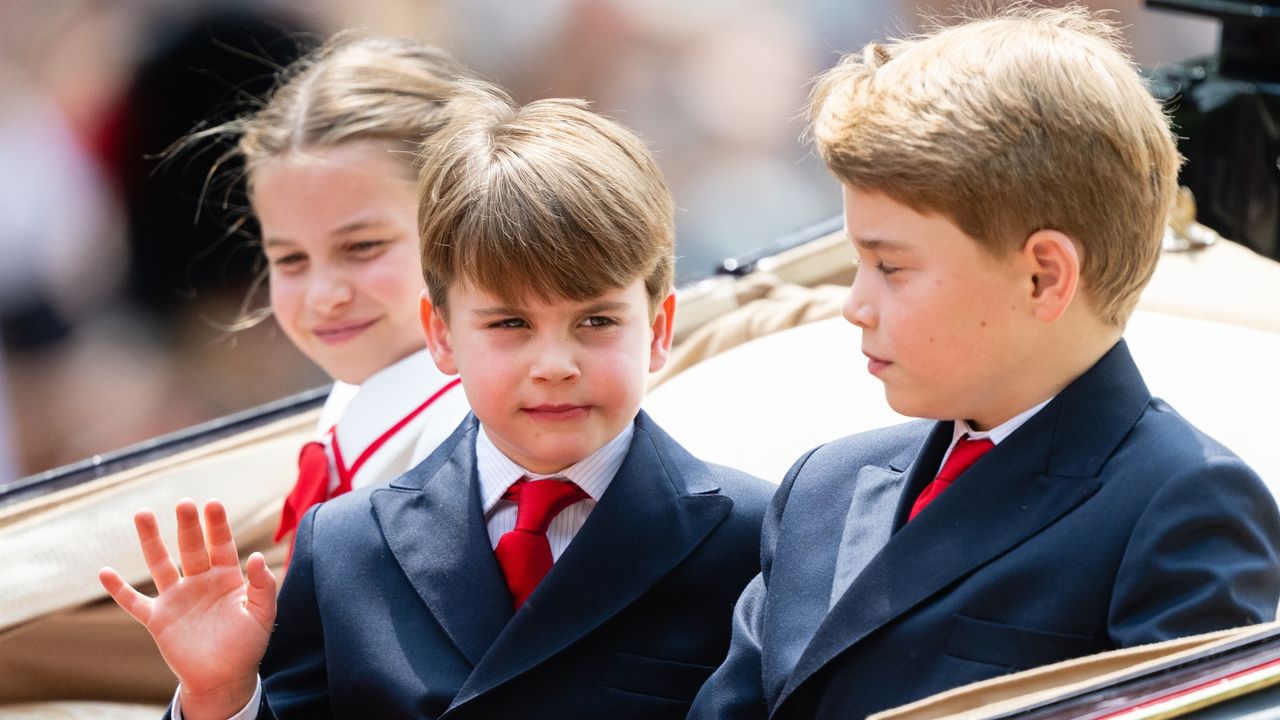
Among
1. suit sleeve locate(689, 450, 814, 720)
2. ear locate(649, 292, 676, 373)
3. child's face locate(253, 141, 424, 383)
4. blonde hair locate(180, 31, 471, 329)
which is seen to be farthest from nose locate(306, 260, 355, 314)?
suit sleeve locate(689, 450, 814, 720)

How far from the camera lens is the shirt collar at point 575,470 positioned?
1202 millimetres

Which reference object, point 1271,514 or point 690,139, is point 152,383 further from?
point 1271,514

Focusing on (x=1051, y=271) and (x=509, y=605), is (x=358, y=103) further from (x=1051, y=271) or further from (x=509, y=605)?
(x=1051, y=271)

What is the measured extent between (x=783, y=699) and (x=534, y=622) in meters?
0.20

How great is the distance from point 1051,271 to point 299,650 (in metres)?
0.68

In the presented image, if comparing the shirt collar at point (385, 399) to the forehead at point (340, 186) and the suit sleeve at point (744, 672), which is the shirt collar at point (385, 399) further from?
the suit sleeve at point (744, 672)

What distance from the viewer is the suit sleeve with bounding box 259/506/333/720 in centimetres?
122

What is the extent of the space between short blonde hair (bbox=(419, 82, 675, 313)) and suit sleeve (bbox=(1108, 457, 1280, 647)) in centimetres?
44

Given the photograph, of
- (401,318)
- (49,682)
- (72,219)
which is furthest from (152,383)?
(401,318)

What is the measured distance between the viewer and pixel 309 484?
5.20ft

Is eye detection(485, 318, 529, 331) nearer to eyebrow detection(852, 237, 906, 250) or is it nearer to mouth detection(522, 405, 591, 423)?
mouth detection(522, 405, 591, 423)

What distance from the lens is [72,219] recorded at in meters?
2.47

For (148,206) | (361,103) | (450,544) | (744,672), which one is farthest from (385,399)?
(148,206)

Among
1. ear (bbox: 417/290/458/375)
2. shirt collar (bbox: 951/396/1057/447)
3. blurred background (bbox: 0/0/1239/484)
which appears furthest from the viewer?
blurred background (bbox: 0/0/1239/484)
